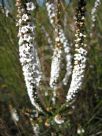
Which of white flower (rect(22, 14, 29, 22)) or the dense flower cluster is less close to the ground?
white flower (rect(22, 14, 29, 22))

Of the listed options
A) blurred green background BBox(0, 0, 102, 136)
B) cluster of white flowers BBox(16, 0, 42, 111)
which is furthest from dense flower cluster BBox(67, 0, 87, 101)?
blurred green background BBox(0, 0, 102, 136)

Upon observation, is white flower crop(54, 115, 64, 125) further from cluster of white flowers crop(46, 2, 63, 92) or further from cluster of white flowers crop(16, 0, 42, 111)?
cluster of white flowers crop(16, 0, 42, 111)

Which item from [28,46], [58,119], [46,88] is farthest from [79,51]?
[46,88]

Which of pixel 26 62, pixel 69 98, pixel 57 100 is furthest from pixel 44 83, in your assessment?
pixel 26 62

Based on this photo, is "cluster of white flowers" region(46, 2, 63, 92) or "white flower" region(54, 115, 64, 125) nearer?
"cluster of white flowers" region(46, 2, 63, 92)

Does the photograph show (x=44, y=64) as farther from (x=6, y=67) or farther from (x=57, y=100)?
(x=6, y=67)

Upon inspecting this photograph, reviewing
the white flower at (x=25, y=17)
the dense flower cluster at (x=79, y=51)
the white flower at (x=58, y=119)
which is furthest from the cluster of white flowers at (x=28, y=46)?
the white flower at (x=58, y=119)

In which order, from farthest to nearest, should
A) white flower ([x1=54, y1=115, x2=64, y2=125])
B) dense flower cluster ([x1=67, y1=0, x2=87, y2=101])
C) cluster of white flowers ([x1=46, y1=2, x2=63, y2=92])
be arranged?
white flower ([x1=54, y1=115, x2=64, y2=125]), cluster of white flowers ([x1=46, y1=2, x2=63, y2=92]), dense flower cluster ([x1=67, y1=0, x2=87, y2=101])

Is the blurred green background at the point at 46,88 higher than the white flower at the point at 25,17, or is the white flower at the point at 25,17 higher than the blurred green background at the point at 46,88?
the white flower at the point at 25,17

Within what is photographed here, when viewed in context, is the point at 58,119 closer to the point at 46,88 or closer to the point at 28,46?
the point at 46,88

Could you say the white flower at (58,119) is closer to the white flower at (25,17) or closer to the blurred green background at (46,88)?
the blurred green background at (46,88)

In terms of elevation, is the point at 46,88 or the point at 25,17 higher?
the point at 25,17
